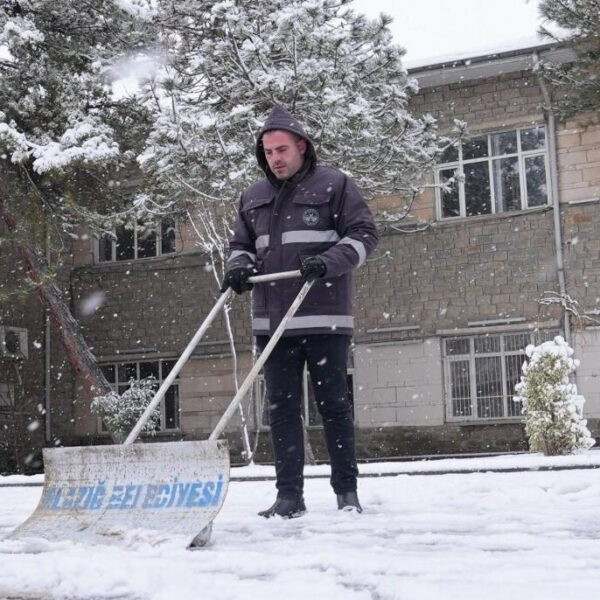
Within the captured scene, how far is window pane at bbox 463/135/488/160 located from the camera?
15.3 m

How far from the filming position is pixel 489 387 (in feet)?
48.6

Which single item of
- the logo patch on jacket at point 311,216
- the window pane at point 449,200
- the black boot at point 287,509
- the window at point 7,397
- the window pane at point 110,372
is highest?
the window pane at point 449,200

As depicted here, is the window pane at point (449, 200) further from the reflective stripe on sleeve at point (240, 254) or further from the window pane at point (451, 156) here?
the reflective stripe on sleeve at point (240, 254)

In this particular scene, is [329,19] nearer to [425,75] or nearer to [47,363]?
[425,75]

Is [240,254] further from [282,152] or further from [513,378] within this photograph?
[513,378]

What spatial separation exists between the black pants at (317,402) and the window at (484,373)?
1028 cm

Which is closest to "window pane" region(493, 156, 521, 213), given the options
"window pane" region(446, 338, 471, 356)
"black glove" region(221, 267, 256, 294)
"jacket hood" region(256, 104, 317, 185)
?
"window pane" region(446, 338, 471, 356)

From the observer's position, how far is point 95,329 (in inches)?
706

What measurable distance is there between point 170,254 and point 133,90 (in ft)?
14.7

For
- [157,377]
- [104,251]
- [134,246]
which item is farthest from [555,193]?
[104,251]

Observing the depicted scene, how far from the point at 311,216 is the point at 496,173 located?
1096cm

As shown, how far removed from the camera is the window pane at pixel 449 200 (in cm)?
1546

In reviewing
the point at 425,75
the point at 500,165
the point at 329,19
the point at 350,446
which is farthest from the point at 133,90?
the point at 350,446

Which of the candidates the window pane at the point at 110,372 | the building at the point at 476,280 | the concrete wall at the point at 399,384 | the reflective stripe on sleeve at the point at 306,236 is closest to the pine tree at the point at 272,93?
the building at the point at 476,280
